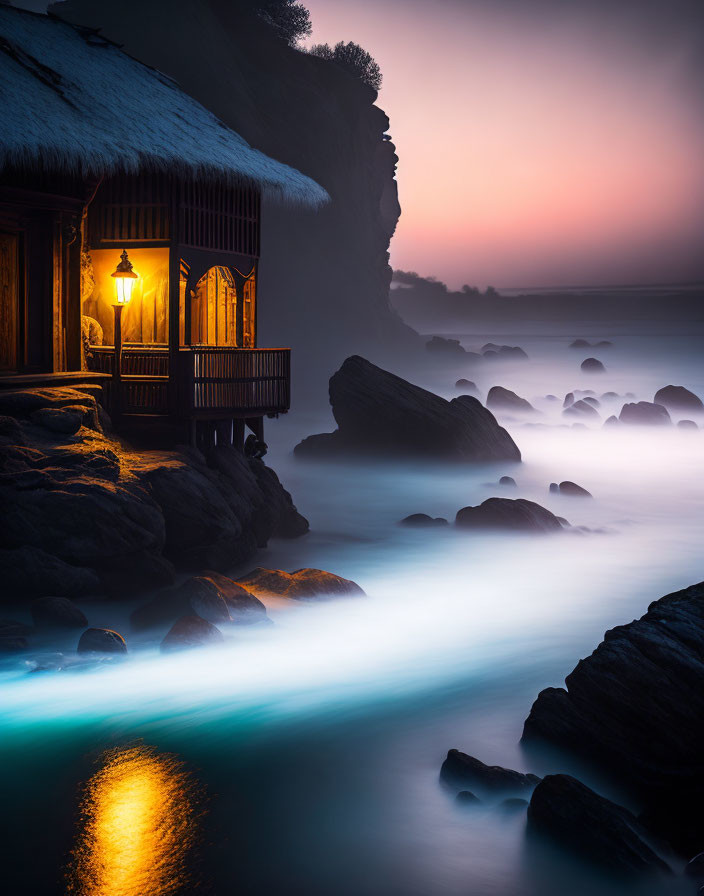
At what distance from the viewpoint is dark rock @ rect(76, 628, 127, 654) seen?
11078 mm

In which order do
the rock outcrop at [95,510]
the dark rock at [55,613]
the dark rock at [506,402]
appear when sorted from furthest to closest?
the dark rock at [506,402] → the rock outcrop at [95,510] → the dark rock at [55,613]

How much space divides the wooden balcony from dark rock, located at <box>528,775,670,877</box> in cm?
944

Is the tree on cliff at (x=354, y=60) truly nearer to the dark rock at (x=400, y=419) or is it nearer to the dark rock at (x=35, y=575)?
the dark rock at (x=400, y=419)

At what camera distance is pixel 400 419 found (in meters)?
28.3

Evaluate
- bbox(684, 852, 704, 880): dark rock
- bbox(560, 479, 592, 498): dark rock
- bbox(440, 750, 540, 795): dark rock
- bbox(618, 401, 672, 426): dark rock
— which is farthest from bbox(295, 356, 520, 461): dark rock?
bbox(684, 852, 704, 880): dark rock

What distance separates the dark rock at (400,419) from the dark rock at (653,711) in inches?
757

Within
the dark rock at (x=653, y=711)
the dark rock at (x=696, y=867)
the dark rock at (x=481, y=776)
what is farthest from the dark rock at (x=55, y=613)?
the dark rock at (x=696, y=867)

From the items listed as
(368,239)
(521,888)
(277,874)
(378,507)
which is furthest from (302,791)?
(368,239)

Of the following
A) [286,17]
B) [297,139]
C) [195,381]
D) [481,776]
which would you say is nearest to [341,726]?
[481,776]

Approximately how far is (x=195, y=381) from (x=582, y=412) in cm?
3535

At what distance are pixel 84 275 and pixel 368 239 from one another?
1659 inches

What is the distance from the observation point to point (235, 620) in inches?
490

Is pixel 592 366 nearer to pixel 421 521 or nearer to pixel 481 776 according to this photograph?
pixel 421 521

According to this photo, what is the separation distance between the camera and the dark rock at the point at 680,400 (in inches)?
1788
